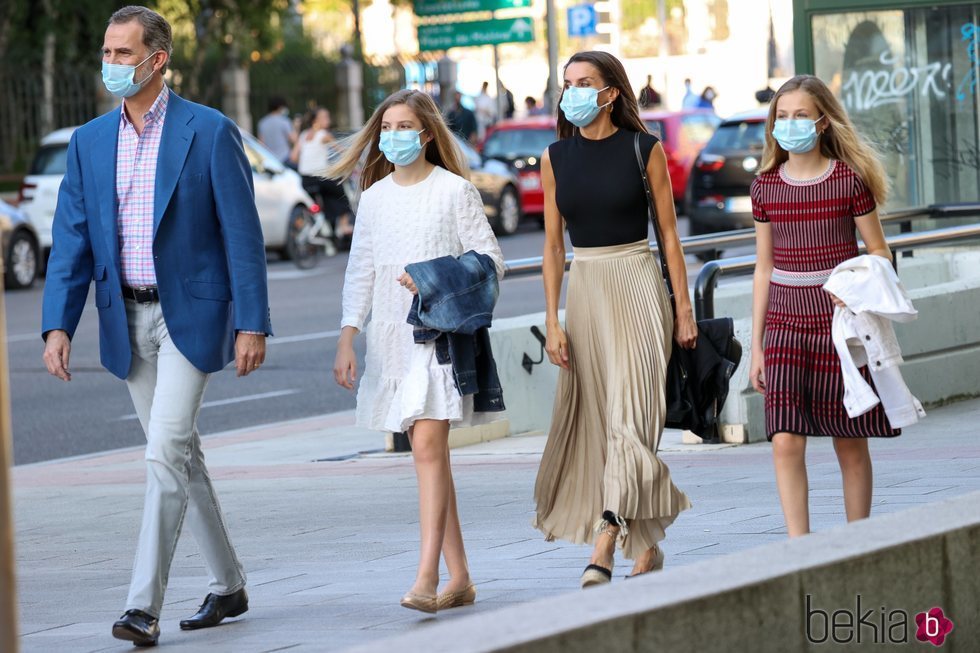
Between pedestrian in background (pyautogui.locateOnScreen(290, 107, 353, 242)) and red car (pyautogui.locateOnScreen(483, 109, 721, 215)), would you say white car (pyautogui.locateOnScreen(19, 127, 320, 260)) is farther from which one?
red car (pyautogui.locateOnScreen(483, 109, 721, 215))

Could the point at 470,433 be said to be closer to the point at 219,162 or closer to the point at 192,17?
the point at 219,162

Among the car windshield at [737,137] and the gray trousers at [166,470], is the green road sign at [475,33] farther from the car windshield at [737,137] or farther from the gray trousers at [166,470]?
the gray trousers at [166,470]

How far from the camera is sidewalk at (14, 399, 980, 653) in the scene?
5.66 meters

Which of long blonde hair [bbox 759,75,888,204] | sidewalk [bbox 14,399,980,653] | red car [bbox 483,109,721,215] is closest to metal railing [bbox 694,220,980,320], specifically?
sidewalk [bbox 14,399,980,653]

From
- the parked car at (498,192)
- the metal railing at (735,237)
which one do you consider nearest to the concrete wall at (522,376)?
the metal railing at (735,237)

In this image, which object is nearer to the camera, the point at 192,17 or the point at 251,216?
the point at 251,216

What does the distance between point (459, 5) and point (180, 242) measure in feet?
126

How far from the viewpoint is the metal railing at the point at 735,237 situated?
973cm

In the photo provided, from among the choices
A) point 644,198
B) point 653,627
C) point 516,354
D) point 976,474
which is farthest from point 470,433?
point 653,627

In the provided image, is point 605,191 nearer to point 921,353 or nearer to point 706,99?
point 921,353

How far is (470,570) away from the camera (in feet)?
20.6

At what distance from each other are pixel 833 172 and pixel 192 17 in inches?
1149

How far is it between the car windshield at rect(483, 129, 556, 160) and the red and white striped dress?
24166mm

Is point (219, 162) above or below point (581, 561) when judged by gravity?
above
